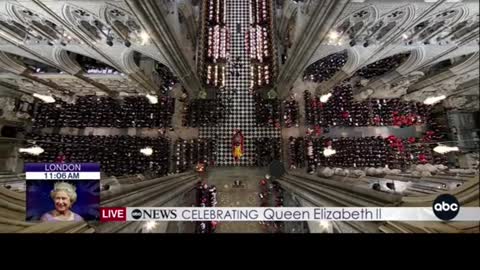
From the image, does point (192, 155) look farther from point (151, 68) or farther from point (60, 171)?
point (151, 68)

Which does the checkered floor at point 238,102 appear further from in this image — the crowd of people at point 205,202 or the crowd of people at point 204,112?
the crowd of people at point 205,202

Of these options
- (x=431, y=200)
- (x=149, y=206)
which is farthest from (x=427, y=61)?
(x=149, y=206)

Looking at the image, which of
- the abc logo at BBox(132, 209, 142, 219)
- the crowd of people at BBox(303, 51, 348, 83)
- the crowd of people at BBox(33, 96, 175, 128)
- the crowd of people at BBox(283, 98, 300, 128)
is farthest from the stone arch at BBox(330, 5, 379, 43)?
the abc logo at BBox(132, 209, 142, 219)

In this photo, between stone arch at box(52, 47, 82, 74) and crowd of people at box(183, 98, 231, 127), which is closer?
crowd of people at box(183, 98, 231, 127)

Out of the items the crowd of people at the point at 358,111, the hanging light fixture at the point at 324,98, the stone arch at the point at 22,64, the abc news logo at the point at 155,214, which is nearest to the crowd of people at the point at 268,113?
the crowd of people at the point at 358,111

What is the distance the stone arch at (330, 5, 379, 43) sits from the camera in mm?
5977

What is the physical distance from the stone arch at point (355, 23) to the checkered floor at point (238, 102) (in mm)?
2530

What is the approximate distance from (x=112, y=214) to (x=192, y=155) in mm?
2458

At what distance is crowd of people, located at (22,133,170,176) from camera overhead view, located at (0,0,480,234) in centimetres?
4

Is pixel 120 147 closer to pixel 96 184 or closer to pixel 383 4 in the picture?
pixel 96 184

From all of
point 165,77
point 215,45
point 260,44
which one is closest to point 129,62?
point 165,77

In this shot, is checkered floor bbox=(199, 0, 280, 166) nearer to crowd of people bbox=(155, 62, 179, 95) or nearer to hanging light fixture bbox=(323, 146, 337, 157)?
hanging light fixture bbox=(323, 146, 337, 157)

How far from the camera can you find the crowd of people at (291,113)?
7081mm

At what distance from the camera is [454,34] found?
4.81 metres
